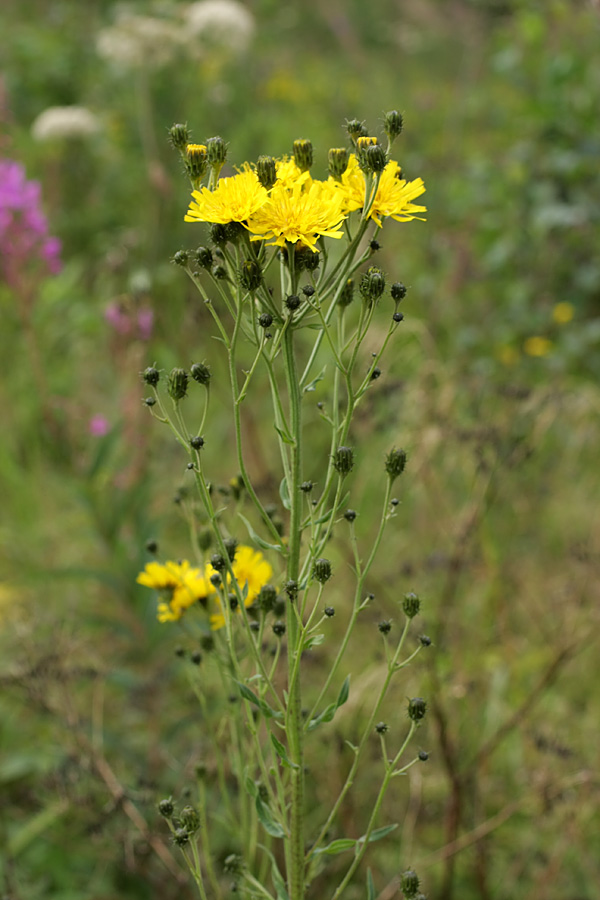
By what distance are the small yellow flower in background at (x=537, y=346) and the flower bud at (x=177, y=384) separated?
3.06m

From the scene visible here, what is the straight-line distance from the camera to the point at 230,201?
0.87 meters

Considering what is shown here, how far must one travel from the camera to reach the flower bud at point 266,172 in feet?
2.88

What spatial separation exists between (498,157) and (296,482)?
3961mm

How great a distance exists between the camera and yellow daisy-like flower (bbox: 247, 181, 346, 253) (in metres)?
0.86

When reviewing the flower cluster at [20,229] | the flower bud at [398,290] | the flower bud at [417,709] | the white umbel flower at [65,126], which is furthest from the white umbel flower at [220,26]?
the flower bud at [417,709]

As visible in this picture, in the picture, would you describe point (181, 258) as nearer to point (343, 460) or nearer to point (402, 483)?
point (343, 460)

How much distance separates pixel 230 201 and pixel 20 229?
2102mm

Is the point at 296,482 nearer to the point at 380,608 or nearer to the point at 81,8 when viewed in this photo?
the point at 380,608

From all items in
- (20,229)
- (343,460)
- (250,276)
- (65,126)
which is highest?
(65,126)

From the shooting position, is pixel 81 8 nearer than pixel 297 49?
Yes

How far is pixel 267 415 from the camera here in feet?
11.6

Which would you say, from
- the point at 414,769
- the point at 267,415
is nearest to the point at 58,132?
the point at 267,415

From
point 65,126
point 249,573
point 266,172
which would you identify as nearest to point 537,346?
point 65,126

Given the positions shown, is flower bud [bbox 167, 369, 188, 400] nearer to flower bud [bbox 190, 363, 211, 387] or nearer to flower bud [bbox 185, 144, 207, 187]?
flower bud [bbox 190, 363, 211, 387]
